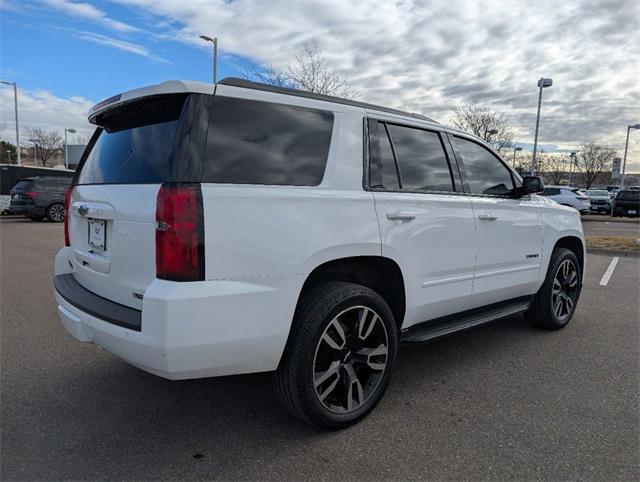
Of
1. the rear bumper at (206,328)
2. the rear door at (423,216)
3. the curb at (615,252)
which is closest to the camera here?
the rear bumper at (206,328)

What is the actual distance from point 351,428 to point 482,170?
241 centimetres

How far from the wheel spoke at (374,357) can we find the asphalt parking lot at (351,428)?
325 mm

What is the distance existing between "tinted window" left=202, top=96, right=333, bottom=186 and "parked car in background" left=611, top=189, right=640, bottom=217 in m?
28.6

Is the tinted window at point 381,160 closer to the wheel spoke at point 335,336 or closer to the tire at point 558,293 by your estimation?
the wheel spoke at point 335,336

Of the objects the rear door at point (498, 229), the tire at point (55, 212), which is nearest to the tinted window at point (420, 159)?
the rear door at point (498, 229)

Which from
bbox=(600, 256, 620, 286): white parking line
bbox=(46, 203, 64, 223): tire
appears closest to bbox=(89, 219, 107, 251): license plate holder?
bbox=(600, 256, 620, 286): white parking line

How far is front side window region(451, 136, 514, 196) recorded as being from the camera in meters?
3.84

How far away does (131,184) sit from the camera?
2.56 meters

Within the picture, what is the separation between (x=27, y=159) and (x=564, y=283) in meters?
72.4

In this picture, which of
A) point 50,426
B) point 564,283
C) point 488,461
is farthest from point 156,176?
point 564,283

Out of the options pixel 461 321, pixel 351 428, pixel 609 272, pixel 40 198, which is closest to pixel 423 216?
pixel 461 321

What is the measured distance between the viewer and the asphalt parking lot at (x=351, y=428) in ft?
7.91

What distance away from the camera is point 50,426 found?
9.11ft

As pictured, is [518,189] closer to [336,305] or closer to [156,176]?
[336,305]
